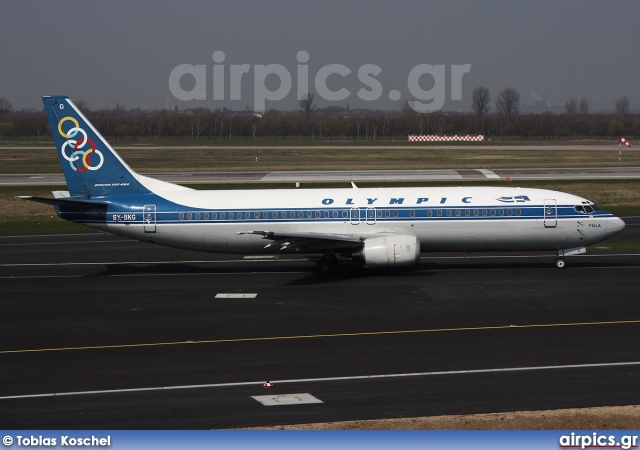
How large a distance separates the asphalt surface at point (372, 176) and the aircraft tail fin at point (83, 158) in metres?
42.1

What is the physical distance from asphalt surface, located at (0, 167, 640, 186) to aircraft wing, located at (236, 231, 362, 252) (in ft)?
142

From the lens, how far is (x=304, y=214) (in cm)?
3812

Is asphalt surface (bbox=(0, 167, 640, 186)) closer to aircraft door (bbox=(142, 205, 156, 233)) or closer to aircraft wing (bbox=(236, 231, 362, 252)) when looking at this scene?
aircraft door (bbox=(142, 205, 156, 233))

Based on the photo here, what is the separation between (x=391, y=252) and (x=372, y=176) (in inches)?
2009

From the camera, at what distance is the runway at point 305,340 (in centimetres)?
1997

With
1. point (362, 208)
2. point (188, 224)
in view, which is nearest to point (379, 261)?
point (362, 208)

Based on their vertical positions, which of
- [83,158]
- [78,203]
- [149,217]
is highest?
[83,158]

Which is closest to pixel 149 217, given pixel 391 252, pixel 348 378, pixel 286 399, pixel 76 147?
pixel 76 147

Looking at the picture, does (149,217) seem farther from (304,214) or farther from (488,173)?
(488,173)

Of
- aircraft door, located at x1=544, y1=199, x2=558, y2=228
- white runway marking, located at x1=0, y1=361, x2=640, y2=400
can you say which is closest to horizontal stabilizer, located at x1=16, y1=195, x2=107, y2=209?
white runway marking, located at x1=0, y1=361, x2=640, y2=400

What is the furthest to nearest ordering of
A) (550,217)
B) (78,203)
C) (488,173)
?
(488,173), (550,217), (78,203)

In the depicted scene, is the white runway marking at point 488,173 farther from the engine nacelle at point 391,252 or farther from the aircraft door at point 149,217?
the aircraft door at point 149,217

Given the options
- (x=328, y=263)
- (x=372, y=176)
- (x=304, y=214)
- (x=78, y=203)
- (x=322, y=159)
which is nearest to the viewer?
(x=78, y=203)

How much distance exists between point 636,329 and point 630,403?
8402mm
